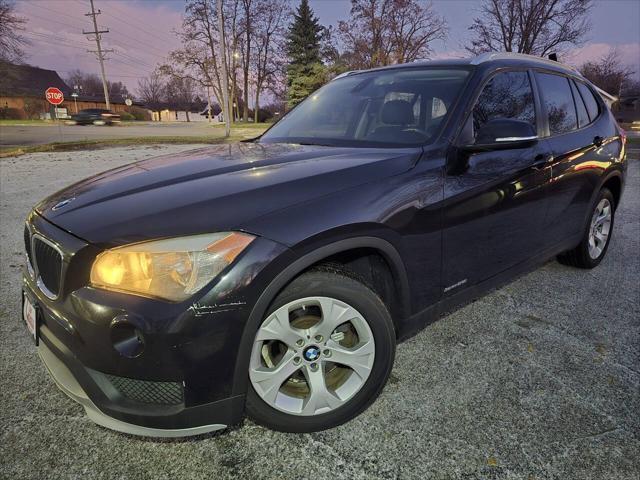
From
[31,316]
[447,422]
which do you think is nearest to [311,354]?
[447,422]

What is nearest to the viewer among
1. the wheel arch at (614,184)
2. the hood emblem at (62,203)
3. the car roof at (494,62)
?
the hood emblem at (62,203)

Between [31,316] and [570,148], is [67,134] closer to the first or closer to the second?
[31,316]

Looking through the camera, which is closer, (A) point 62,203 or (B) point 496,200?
(A) point 62,203

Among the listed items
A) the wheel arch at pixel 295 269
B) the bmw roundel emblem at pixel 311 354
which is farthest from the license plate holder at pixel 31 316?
the bmw roundel emblem at pixel 311 354

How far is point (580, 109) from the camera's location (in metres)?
3.60

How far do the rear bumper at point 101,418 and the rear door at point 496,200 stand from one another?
56.8 inches

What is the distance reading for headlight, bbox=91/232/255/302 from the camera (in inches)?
61.4

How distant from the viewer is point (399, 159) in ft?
7.04

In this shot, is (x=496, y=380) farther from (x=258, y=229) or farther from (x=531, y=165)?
(x=258, y=229)

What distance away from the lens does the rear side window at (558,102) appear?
316 cm

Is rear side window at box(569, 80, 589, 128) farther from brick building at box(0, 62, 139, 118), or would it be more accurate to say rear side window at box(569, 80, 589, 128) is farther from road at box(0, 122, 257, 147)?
brick building at box(0, 62, 139, 118)

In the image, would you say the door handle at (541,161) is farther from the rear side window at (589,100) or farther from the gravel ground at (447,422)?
the rear side window at (589,100)

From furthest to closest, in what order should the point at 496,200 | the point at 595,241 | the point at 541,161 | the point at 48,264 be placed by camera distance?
1. the point at 595,241
2. the point at 541,161
3. the point at 496,200
4. the point at 48,264

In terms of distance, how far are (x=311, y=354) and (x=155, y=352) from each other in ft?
2.12
